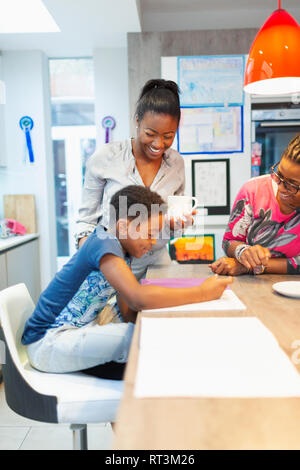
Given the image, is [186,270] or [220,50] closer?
[186,270]

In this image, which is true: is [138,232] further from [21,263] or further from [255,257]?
[21,263]

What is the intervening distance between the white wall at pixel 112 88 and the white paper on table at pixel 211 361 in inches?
118

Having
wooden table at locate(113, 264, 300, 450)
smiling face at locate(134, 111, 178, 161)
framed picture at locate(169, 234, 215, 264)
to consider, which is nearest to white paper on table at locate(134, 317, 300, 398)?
wooden table at locate(113, 264, 300, 450)

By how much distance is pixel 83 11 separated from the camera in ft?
9.14

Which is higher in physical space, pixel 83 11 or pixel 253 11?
pixel 253 11

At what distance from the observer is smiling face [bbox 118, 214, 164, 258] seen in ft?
3.99

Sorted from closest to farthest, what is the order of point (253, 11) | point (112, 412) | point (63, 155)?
point (112, 412) < point (253, 11) < point (63, 155)

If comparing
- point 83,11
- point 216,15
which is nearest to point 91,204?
point 83,11

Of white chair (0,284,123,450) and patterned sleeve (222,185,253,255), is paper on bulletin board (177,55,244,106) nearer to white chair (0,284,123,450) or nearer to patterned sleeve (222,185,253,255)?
patterned sleeve (222,185,253,255)

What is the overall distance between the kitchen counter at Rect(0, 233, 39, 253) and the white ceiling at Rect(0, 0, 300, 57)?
1624mm

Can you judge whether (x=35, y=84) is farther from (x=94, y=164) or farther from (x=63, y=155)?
(x=94, y=164)

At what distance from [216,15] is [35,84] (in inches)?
67.8

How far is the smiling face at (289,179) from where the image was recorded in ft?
4.36

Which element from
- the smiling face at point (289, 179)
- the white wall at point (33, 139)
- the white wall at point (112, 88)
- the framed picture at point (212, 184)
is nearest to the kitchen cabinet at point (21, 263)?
the white wall at point (33, 139)
